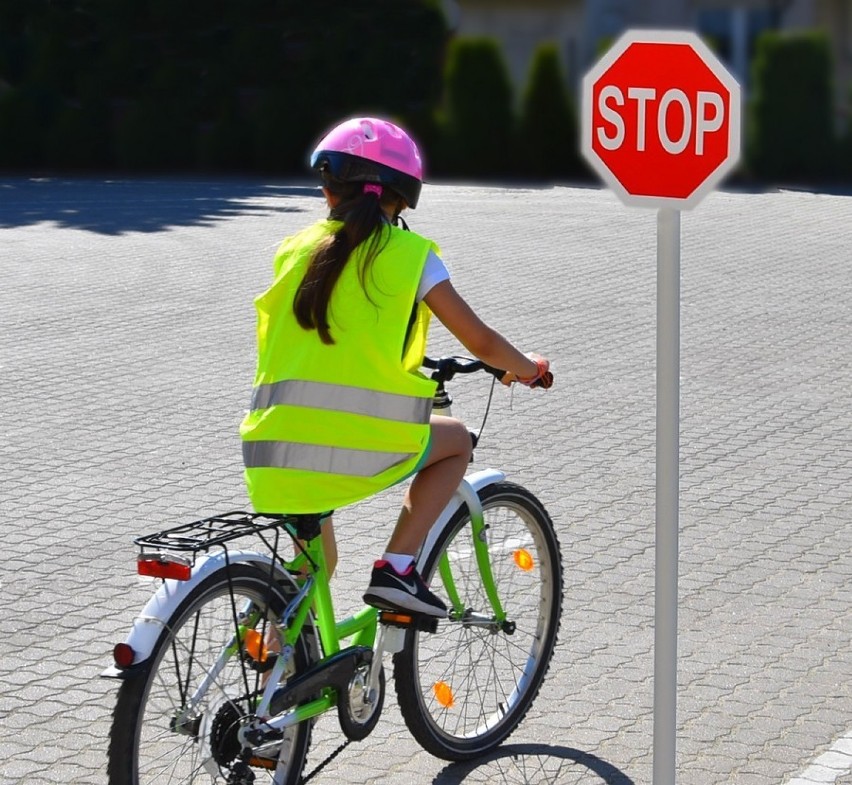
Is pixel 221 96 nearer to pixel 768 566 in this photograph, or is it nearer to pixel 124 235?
pixel 124 235

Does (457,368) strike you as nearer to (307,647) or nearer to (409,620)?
(409,620)

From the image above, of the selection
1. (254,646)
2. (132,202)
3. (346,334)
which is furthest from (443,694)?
(132,202)

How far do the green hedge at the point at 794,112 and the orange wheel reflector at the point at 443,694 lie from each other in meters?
21.4

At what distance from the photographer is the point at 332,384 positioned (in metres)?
4.27

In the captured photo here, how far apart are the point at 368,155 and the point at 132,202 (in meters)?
17.6

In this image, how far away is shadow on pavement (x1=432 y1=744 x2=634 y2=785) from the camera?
4.95 m

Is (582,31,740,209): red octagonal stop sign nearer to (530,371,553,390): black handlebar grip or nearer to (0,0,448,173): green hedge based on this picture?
(530,371,553,390): black handlebar grip

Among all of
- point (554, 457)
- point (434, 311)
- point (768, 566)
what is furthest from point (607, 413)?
point (434, 311)

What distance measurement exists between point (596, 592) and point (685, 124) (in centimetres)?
319

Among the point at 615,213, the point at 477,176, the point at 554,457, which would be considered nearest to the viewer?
the point at 554,457

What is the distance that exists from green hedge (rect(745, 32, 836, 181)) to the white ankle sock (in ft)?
71.3

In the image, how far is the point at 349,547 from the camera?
7191mm

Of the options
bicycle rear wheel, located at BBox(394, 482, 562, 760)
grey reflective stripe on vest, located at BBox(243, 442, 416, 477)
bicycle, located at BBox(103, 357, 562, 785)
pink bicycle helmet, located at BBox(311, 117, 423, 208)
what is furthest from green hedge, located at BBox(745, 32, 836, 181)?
grey reflective stripe on vest, located at BBox(243, 442, 416, 477)

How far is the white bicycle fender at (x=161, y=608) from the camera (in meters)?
3.94
